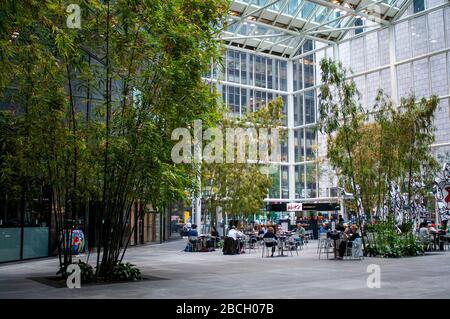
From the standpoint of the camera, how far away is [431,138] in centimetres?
1783

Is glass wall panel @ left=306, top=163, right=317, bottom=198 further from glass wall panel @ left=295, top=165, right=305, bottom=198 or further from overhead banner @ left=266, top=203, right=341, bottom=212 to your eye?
overhead banner @ left=266, top=203, right=341, bottom=212

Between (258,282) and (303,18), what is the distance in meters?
27.2

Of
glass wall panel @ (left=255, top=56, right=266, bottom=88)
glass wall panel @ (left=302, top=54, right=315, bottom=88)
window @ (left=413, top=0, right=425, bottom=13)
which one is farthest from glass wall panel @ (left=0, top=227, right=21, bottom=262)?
glass wall panel @ (left=302, top=54, right=315, bottom=88)

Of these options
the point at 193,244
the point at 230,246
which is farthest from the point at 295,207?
the point at 230,246

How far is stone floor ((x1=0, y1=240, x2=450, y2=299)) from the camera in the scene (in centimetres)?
832

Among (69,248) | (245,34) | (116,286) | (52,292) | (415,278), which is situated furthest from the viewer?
(245,34)

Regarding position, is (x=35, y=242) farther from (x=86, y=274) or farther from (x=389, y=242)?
Result: (x=389, y=242)

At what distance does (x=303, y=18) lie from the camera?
3388cm

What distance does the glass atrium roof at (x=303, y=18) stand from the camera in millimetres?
31047

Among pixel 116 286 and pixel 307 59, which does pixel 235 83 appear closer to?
pixel 307 59

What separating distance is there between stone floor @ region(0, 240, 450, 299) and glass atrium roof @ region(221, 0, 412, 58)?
1957 centimetres

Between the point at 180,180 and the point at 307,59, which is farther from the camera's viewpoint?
the point at 307,59

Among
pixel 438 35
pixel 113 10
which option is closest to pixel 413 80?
pixel 438 35

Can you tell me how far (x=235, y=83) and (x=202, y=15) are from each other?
2829 cm
